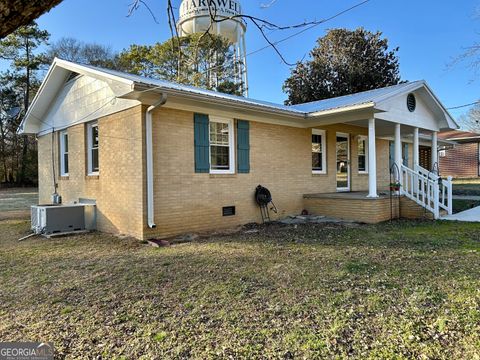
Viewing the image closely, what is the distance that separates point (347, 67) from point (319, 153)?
61.1 feet

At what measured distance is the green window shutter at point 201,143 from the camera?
8.29 meters

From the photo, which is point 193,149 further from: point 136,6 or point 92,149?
point 136,6

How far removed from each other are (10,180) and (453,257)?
35.6 metres

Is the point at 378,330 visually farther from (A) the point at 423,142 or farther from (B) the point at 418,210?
(A) the point at 423,142

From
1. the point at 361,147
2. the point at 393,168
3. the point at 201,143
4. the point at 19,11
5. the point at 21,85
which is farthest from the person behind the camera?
the point at 21,85

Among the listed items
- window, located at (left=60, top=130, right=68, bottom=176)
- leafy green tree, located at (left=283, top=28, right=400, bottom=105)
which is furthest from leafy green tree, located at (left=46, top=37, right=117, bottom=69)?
window, located at (left=60, top=130, right=68, bottom=176)

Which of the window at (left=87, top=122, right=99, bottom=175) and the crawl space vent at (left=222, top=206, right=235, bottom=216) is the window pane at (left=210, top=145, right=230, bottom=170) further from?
the window at (left=87, top=122, right=99, bottom=175)

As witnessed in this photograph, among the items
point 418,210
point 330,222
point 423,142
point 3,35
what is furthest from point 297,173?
point 423,142

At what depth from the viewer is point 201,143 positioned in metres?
8.38

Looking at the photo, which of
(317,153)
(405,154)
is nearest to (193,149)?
(317,153)

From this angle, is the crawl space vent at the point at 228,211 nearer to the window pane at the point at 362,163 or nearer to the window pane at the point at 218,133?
the window pane at the point at 218,133

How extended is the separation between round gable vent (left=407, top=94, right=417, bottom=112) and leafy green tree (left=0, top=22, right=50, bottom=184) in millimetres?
27823

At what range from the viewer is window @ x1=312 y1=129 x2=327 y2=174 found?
11.5m

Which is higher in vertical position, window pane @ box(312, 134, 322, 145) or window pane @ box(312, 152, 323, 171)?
window pane @ box(312, 134, 322, 145)
